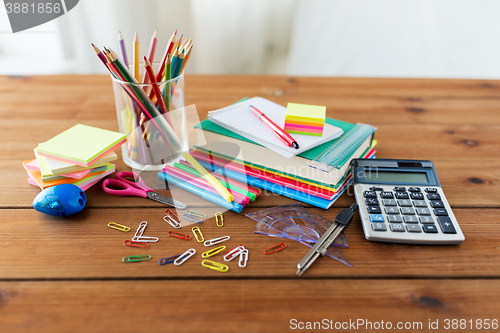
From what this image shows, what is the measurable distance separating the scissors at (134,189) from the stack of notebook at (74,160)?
1.4 inches

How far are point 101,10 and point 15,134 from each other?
1676 mm

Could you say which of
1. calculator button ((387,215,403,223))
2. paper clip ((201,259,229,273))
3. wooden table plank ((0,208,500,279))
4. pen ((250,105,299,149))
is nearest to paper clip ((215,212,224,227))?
wooden table plank ((0,208,500,279))

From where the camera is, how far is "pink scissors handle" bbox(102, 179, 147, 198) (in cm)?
87

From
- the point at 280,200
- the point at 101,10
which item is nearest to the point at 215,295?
the point at 280,200

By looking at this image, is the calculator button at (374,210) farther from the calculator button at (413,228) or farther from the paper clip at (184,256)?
the paper clip at (184,256)

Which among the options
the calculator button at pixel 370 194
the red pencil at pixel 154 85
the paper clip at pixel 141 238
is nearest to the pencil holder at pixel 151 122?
the red pencil at pixel 154 85

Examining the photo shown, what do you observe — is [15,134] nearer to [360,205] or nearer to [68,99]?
[68,99]

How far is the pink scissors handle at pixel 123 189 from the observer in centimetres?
87

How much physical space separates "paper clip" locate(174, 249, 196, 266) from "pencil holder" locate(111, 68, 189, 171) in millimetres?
311

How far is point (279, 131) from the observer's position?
89cm

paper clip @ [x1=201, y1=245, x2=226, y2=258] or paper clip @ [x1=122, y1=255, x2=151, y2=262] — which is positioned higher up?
paper clip @ [x1=122, y1=255, x2=151, y2=262]

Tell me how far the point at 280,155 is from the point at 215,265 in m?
0.30

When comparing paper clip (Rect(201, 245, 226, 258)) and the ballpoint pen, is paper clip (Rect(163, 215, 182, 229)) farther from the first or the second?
the ballpoint pen

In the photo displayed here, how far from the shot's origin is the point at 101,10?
251 cm
